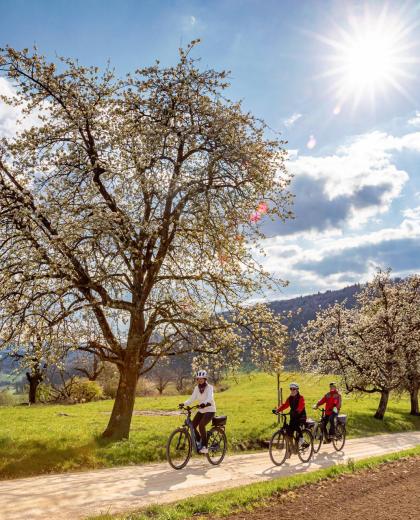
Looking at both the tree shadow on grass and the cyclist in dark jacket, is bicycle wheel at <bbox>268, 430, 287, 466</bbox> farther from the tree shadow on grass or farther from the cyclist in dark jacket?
the tree shadow on grass

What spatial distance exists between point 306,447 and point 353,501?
5192 mm

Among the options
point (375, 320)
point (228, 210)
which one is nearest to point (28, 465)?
point (228, 210)

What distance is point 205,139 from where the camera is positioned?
18.6m

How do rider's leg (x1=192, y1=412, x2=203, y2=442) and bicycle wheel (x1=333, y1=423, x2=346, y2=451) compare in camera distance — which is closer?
rider's leg (x1=192, y1=412, x2=203, y2=442)

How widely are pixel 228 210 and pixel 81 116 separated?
21.2ft

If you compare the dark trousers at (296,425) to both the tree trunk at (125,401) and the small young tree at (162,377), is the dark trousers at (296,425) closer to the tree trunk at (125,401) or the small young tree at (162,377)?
the tree trunk at (125,401)

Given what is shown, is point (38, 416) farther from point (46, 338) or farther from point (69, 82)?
point (69, 82)

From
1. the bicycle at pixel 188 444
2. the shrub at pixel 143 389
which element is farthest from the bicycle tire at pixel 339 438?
the shrub at pixel 143 389

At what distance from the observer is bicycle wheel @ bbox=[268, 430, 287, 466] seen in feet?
50.3

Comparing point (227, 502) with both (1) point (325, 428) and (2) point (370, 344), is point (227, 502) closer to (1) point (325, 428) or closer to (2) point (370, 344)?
(1) point (325, 428)

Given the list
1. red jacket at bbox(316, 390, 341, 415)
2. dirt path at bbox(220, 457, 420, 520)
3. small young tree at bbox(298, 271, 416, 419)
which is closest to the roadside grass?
dirt path at bbox(220, 457, 420, 520)

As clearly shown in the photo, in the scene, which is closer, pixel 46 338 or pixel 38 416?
pixel 46 338

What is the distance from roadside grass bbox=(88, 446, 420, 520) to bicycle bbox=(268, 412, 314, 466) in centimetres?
191

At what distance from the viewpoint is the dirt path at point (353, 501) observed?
9.71m
